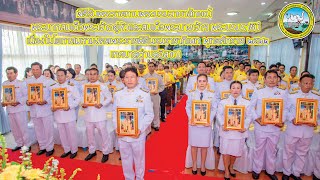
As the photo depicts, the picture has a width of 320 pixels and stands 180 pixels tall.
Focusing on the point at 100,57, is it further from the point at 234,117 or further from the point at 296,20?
the point at 234,117

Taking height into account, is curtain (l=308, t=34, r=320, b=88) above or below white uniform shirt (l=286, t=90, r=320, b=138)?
above

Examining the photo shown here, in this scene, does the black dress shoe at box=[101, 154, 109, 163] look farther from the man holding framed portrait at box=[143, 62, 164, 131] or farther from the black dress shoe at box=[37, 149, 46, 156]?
the man holding framed portrait at box=[143, 62, 164, 131]

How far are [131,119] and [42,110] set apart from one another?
7.66ft

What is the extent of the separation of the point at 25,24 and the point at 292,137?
21.5 ft

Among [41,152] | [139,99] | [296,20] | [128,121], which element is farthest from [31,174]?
[296,20]

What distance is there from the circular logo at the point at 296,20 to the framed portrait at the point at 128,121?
158 inches

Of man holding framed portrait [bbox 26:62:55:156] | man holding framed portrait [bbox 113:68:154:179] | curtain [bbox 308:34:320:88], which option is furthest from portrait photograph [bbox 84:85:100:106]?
curtain [bbox 308:34:320:88]

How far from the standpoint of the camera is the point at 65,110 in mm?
4301

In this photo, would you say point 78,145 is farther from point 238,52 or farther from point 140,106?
point 238,52

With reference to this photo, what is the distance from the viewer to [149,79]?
5.85 meters

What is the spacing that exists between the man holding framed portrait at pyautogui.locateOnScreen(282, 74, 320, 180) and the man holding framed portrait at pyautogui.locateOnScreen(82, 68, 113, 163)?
3038 mm

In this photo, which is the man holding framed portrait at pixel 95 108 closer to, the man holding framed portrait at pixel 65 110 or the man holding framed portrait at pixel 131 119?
the man holding framed portrait at pixel 65 110

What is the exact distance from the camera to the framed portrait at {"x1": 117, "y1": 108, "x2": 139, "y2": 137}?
312 centimetres

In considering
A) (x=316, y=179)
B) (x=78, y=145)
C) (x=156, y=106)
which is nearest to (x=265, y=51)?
(x=156, y=106)
